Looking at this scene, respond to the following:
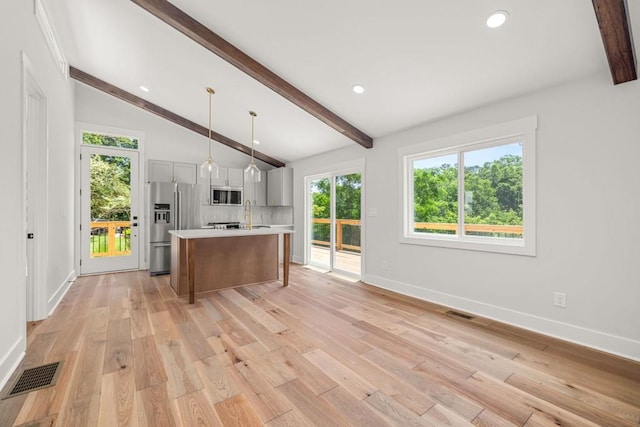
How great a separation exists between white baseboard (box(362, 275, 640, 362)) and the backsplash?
11.6 ft

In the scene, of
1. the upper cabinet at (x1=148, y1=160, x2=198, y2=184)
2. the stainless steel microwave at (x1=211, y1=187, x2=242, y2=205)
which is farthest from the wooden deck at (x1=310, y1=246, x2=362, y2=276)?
the upper cabinet at (x1=148, y1=160, x2=198, y2=184)

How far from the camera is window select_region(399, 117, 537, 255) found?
2914 mm

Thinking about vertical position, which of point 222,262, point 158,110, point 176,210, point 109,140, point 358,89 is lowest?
point 222,262

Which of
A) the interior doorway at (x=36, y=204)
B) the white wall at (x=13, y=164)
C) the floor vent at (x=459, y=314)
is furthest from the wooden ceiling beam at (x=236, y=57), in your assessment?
the floor vent at (x=459, y=314)

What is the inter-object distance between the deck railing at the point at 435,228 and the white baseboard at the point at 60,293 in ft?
13.2

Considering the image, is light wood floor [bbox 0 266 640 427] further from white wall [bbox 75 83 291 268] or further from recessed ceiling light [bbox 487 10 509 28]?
white wall [bbox 75 83 291 268]

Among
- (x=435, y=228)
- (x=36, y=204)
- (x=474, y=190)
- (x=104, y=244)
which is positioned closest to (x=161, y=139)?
(x=104, y=244)

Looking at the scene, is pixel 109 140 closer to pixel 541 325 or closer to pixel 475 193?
pixel 475 193

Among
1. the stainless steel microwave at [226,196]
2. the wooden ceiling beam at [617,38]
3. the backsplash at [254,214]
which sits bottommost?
the backsplash at [254,214]

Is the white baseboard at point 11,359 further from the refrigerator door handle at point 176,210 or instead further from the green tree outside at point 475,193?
the green tree outside at point 475,193

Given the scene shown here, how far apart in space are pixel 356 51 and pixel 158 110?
4.29 meters

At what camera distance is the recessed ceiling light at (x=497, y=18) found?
215cm

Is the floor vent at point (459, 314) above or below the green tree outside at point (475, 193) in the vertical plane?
below

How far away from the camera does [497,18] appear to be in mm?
2189
